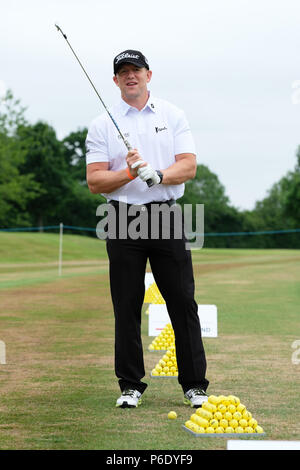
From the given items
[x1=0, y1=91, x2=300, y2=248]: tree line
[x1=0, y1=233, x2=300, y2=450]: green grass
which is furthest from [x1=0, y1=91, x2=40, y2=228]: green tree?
[x1=0, y1=233, x2=300, y2=450]: green grass

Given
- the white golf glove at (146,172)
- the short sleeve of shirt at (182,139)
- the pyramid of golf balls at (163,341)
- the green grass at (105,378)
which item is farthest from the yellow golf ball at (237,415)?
the pyramid of golf balls at (163,341)

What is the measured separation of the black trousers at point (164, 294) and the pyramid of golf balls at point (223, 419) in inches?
39.2

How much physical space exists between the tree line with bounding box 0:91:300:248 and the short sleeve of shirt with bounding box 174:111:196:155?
64.6 metres

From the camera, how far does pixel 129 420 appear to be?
18.5 feet

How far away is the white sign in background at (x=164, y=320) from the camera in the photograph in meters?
10.3

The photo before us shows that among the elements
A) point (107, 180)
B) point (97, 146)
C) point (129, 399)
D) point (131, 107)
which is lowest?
point (129, 399)

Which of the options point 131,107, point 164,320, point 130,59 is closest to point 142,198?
point 131,107

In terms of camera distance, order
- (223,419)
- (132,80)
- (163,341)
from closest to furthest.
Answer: (223,419)
(132,80)
(163,341)

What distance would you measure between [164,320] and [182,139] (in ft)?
15.1

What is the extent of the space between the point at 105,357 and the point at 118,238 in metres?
3.46

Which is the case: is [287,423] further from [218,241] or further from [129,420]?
[218,241]

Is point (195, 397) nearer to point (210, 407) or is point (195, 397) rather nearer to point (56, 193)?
point (210, 407)

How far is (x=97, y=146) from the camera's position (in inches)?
246

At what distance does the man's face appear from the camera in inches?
243
